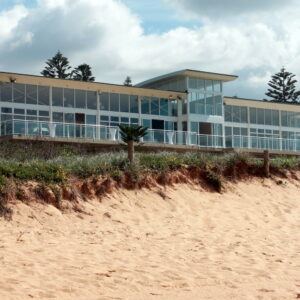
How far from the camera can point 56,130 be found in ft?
110

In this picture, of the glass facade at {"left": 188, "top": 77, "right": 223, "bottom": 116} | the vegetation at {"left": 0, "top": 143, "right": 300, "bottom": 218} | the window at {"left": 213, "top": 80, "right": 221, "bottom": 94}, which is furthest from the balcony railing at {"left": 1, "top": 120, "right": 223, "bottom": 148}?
the vegetation at {"left": 0, "top": 143, "right": 300, "bottom": 218}

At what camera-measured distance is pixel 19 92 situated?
122 ft

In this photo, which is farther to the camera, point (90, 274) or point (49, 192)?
point (49, 192)

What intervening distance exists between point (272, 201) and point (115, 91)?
898 inches

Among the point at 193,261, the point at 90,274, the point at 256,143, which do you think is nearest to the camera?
the point at 90,274

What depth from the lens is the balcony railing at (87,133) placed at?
32125 mm

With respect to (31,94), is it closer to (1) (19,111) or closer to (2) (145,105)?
(1) (19,111)

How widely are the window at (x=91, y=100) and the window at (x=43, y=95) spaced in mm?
2885

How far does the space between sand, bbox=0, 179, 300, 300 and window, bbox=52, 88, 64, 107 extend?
853 inches

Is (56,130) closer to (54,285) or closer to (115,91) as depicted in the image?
(115,91)

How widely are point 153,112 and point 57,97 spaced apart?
303 inches

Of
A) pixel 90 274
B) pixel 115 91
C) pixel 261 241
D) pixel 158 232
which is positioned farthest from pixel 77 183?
pixel 115 91

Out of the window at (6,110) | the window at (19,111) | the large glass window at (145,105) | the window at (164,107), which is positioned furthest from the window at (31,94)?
the window at (164,107)

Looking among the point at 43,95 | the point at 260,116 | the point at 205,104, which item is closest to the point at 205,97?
the point at 205,104
